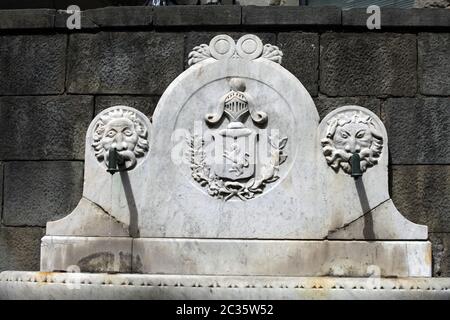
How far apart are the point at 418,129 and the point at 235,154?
4.50ft

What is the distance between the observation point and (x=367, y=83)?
6.74m

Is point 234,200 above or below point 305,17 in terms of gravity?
below

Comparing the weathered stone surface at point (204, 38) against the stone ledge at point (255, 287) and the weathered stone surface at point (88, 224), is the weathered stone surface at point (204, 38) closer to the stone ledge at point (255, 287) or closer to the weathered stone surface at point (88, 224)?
the weathered stone surface at point (88, 224)

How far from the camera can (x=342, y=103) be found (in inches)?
264

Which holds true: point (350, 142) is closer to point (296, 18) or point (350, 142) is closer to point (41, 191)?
point (296, 18)

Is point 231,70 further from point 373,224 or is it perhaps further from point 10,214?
point 10,214

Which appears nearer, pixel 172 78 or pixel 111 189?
pixel 111 189

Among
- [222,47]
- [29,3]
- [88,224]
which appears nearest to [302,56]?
[222,47]

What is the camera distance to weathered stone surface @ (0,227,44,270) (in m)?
6.78

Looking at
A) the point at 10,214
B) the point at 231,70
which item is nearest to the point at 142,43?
the point at 231,70

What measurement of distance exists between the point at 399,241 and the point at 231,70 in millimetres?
1701

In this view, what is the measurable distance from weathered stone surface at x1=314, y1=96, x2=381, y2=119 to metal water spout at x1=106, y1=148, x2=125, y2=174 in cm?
149

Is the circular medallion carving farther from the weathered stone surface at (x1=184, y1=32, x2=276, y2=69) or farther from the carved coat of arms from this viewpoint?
the carved coat of arms
